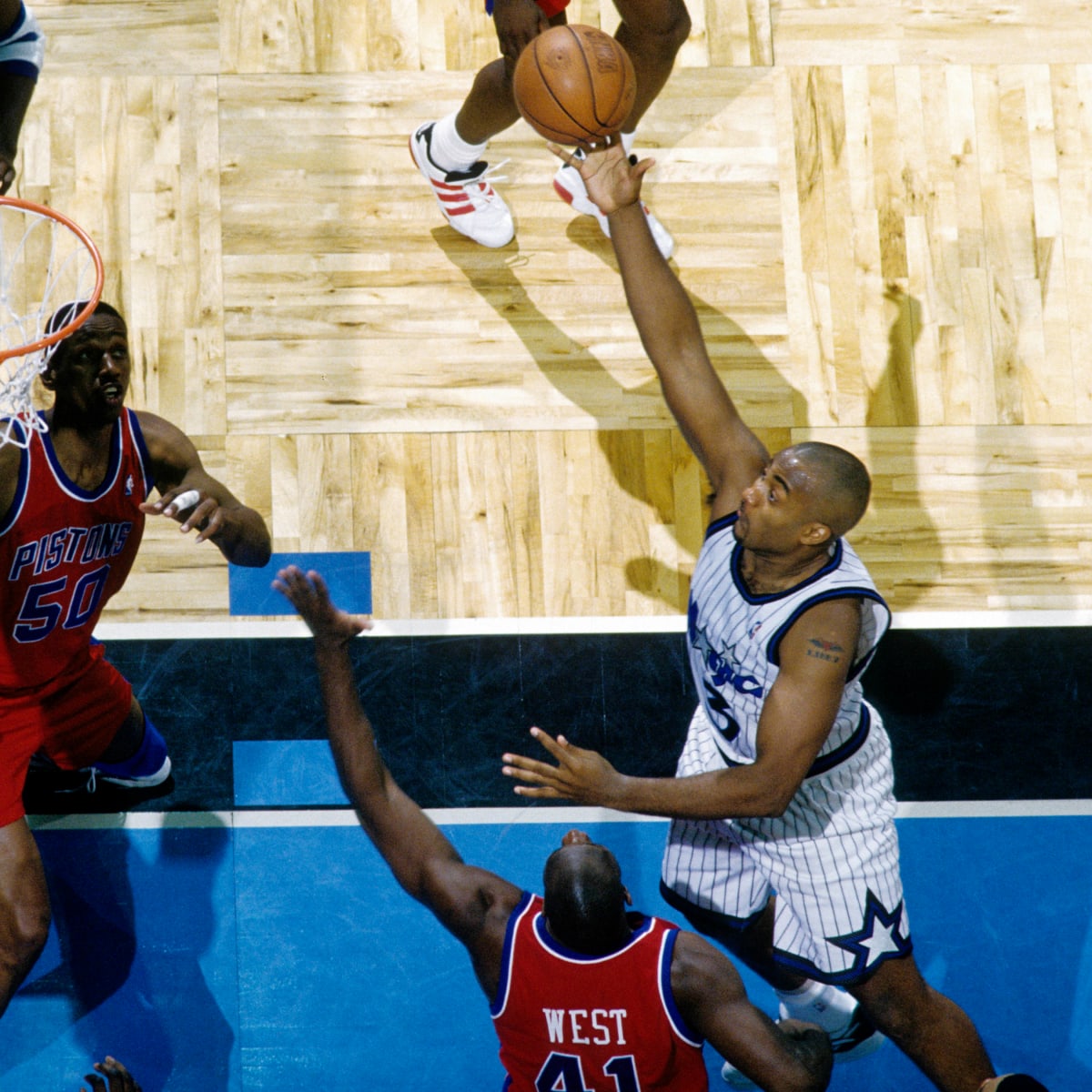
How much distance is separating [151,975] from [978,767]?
283 cm

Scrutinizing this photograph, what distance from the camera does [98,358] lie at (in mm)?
3467

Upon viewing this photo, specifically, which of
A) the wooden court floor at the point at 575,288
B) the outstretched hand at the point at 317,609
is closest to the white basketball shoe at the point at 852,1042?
the wooden court floor at the point at 575,288

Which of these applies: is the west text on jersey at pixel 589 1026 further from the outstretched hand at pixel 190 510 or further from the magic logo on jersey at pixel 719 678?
the outstretched hand at pixel 190 510

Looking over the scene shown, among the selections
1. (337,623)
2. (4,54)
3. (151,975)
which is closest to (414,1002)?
(151,975)

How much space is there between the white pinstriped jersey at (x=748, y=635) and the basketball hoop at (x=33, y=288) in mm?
1743

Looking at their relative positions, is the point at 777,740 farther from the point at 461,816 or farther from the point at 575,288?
the point at 575,288

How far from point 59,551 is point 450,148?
1.97 m

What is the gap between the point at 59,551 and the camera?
356cm

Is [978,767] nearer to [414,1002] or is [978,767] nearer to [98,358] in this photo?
[414,1002]

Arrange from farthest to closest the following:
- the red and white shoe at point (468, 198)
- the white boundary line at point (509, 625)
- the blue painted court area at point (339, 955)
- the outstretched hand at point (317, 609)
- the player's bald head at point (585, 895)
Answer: the red and white shoe at point (468, 198), the white boundary line at point (509, 625), the blue painted court area at point (339, 955), the player's bald head at point (585, 895), the outstretched hand at point (317, 609)

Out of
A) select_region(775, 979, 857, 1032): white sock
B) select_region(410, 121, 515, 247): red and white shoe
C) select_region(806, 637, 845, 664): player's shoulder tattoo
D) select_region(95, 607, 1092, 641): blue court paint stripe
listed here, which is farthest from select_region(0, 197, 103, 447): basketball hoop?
select_region(775, 979, 857, 1032): white sock

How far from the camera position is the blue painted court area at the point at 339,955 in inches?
157

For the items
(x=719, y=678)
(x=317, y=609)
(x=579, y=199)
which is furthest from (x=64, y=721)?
(x=579, y=199)

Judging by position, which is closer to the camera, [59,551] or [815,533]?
[815,533]
